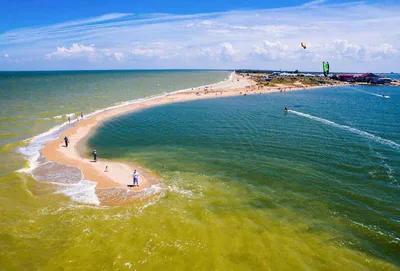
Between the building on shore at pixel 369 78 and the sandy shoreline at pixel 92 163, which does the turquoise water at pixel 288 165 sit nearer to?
the sandy shoreline at pixel 92 163

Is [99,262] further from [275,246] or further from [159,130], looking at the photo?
[159,130]

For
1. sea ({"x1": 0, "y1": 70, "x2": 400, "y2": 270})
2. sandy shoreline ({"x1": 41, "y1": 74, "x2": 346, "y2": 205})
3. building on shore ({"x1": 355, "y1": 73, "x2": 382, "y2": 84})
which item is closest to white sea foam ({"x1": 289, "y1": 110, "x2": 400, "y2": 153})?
sea ({"x1": 0, "y1": 70, "x2": 400, "y2": 270})

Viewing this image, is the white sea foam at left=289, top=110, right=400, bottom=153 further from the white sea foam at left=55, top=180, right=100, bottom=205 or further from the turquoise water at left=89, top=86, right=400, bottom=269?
the white sea foam at left=55, top=180, right=100, bottom=205

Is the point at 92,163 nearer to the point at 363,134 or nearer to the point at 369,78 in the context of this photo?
the point at 363,134

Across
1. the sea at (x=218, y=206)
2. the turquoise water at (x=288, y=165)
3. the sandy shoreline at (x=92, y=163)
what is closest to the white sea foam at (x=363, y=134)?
the turquoise water at (x=288, y=165)

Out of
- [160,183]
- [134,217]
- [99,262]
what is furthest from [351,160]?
[99,262]
